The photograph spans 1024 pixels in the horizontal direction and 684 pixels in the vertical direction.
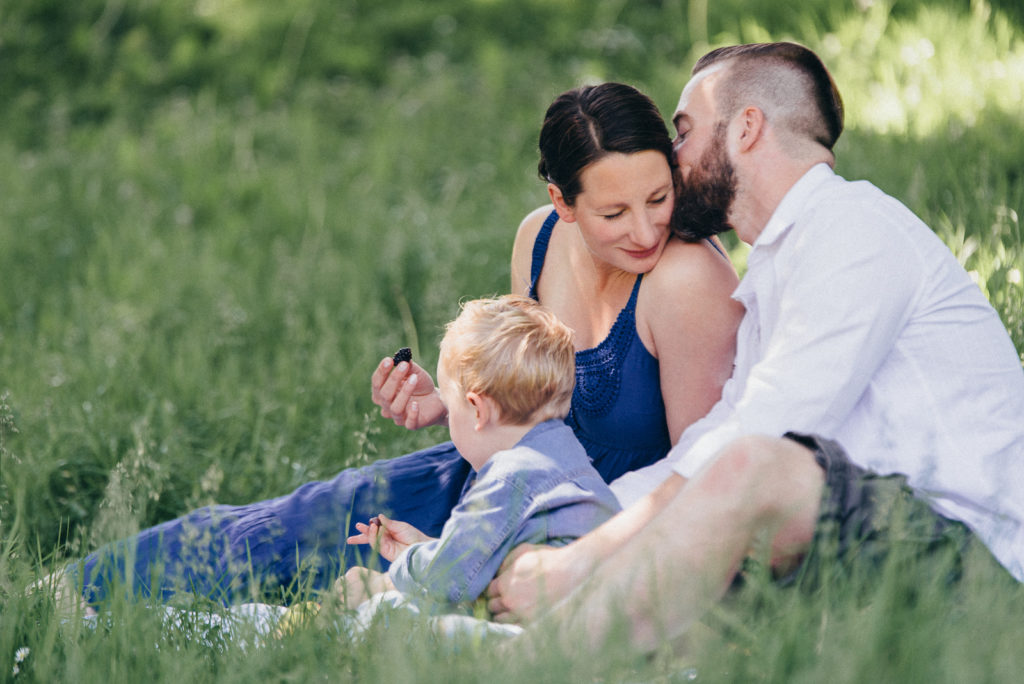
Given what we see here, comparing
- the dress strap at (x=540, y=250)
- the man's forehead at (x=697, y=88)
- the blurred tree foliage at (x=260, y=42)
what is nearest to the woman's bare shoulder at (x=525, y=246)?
the dress strap at (x=540, y=250)

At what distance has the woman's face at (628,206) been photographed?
9.48 ft

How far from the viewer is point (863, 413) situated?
2484 mm

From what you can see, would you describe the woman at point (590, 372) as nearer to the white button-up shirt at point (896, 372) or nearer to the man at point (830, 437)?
the man at point (830, 437)

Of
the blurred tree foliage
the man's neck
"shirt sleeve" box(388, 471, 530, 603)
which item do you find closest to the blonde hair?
"shirt sleeve" box(388, 471, 530, 603)

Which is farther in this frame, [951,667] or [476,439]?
[476,439]

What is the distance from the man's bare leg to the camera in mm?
2148

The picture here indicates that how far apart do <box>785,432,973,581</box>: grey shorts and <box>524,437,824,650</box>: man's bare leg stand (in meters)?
0.08

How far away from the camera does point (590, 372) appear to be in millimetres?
3135

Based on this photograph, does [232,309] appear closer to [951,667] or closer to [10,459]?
[10,459]

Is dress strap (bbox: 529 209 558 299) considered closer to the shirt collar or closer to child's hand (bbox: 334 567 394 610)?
the shirt collar

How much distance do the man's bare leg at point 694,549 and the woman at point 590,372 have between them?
767 mm

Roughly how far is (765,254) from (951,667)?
4.06 feet

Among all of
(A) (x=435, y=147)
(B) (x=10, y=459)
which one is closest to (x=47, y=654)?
(B) (x=10, y=459)

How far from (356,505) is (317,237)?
283 centimetres
